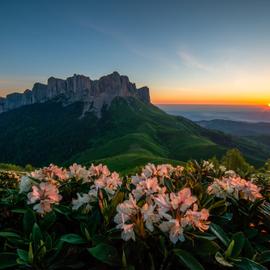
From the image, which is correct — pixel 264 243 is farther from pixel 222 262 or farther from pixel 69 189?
pixel 69 189

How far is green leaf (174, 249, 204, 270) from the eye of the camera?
9.52ft

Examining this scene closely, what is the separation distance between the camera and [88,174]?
5.10 m

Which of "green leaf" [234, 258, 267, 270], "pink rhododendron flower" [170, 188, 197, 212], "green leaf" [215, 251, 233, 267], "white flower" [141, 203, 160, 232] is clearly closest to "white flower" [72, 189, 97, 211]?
"white flower" [141, 203, 160, 232]

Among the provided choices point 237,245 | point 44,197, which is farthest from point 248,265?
point 44,197

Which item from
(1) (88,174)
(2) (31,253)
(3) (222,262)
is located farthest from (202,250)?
(1) (88,174)

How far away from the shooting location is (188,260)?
2.95 meters

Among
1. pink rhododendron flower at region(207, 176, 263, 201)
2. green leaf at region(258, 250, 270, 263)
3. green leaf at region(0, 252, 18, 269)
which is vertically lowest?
green leaf at region(258, 250, 270, 263)

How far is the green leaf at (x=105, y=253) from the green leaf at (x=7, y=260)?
80 centimetres

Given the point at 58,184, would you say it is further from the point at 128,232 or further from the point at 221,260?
the point at 221,260

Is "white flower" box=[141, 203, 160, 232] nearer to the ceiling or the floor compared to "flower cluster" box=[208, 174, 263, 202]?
nearer to the ceiling

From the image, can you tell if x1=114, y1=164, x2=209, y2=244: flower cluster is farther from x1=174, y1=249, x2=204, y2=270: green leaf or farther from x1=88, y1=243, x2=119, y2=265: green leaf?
x1=88, y1=243, x2=119, y2=265: green leaf

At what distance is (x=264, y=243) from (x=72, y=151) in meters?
194

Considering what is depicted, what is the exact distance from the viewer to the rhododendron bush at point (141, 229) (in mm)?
3037

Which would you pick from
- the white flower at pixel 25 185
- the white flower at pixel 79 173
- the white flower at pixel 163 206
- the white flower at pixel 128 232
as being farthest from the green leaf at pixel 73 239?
the white flower at pixel 79 173
